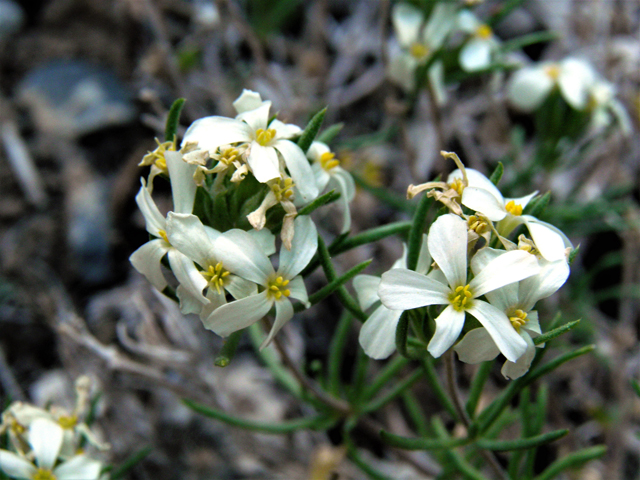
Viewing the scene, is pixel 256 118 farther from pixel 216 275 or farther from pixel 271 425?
pixel 271 425

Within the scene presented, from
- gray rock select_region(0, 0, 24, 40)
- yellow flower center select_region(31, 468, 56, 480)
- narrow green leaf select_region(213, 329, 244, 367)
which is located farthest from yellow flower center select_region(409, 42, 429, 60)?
gray rock select_region(0, 0, 24, 40)

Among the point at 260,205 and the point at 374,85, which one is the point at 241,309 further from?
the point at 374,85

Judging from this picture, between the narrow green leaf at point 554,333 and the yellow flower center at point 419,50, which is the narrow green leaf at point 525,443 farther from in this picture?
the yellow flower center at point 419,50

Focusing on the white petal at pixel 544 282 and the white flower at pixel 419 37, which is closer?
the white petal at pixel 544 282

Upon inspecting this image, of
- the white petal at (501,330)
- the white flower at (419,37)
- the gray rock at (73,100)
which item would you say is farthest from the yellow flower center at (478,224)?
the gray rock at (73,100)

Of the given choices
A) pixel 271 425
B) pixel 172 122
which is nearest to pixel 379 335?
pixel 172 122
